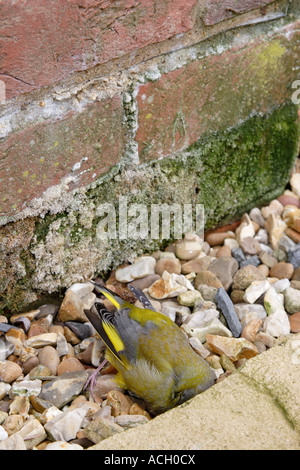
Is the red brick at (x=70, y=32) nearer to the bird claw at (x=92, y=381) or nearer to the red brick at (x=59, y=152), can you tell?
the red brick at (x=59, y=152)

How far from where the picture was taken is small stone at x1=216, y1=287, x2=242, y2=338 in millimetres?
2096

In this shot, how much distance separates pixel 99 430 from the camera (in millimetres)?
1583

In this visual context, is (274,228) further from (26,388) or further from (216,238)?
(26,388)

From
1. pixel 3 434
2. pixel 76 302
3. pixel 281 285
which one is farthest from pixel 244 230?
pixel 3 434

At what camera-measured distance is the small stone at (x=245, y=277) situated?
227cm

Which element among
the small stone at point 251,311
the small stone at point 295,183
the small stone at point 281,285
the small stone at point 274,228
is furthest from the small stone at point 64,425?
the small stone at point 295,183

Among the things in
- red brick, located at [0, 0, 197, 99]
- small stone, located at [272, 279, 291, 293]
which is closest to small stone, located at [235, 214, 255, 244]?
small stone, located at [272, 279, 291, 293]

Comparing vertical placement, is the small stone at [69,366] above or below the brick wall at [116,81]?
below

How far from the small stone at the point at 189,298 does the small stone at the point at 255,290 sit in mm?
180

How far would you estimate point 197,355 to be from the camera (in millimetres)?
1890

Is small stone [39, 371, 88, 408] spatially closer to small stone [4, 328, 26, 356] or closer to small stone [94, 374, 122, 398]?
small stone [94, 374, 122, 398]

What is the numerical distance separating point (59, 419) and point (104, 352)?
372 mm

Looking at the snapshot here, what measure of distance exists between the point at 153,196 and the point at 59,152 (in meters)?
0.49

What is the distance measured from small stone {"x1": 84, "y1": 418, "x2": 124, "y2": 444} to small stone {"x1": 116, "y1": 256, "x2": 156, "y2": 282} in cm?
73
